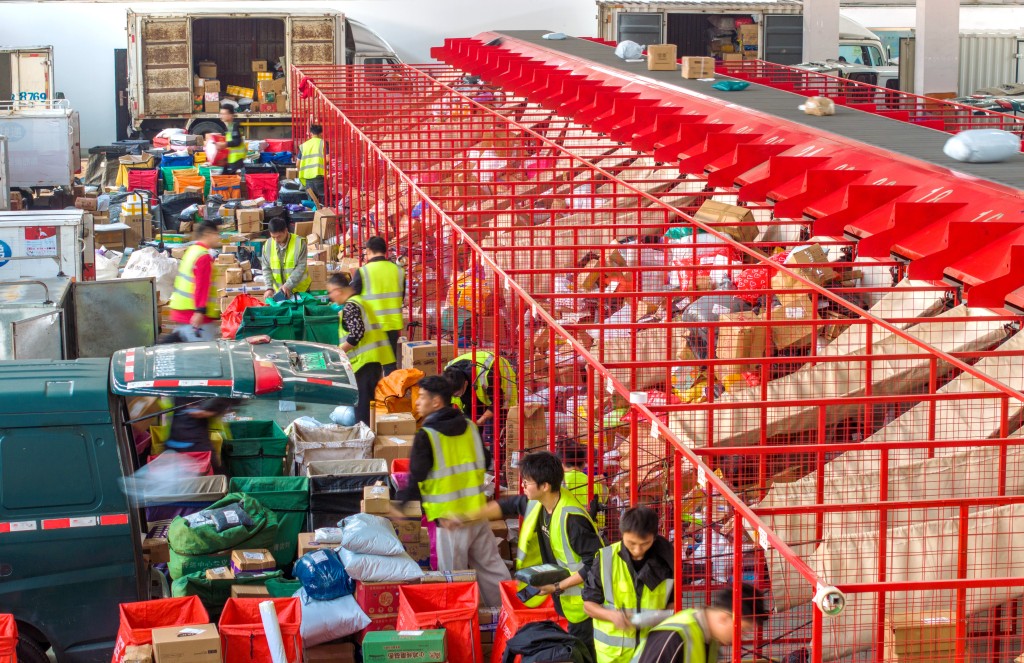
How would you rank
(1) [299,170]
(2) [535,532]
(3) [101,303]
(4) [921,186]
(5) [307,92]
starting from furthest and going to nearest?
(5) [307,92], (1) [299,170], (3) [101,303], (4) [921,186], (2) [535,532]

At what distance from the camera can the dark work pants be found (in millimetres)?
12484

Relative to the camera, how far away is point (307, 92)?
26.8 metres

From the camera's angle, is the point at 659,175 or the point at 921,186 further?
the point at 659,175

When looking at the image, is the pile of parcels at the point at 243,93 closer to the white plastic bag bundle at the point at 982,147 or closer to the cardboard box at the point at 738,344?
the white plastic bag bundle at the point at 982,147

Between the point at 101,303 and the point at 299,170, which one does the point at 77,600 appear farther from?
the point at 299,170

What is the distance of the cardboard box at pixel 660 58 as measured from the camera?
2253 centimetres

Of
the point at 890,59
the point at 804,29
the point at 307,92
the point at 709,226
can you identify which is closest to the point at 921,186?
the point at 709,226

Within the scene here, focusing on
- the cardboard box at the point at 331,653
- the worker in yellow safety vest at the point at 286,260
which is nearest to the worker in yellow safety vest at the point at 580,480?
the cardboard box at the point at 331,653

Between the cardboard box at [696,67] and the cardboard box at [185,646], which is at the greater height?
the cardboard box at [696,67]

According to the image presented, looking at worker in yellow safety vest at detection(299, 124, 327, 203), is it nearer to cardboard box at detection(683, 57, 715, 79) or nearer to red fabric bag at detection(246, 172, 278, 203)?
red fabric bag at detection(246, 172, 278, 203)

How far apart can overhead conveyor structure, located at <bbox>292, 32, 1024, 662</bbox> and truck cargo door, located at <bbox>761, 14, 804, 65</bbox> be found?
1621 cm

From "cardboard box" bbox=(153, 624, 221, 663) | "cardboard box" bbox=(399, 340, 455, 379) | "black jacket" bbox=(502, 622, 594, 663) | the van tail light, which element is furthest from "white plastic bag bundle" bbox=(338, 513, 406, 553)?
"cardboard box" bbox=(399, 340, 455, 379)

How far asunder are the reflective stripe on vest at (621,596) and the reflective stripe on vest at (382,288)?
658 centimetres

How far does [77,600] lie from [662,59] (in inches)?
647
